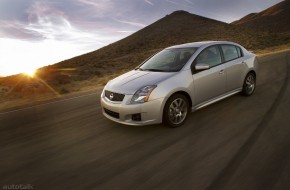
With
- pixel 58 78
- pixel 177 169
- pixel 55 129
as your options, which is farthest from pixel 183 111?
pixel 58 78

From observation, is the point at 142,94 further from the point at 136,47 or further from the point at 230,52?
the point at 136,47

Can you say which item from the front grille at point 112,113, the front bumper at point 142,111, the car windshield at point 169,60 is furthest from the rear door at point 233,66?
the front grille at point 112,113

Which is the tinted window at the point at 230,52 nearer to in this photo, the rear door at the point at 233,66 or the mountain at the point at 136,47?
the rear door at the point at 233,66

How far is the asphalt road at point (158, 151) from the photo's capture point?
344cm

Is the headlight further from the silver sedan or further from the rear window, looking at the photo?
the rear window

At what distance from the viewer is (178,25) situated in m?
90.8

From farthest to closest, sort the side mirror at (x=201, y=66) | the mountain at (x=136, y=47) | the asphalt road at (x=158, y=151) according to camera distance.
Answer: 1. the mountain at (x=136, y=47)
2. the side mirror at (x=201, y=66)
3. the asphalt road at (x=158, y=151)

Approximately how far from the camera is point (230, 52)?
6680 mm

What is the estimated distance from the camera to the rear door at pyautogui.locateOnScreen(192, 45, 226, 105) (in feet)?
18.3

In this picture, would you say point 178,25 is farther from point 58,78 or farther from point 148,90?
point 148,90

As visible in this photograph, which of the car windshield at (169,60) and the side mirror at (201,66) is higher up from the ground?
the car windshield at (169,60)

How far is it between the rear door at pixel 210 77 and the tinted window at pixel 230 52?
10.3 inches

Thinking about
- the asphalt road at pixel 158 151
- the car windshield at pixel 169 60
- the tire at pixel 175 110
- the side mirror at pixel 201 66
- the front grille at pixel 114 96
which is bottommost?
the asphalt road at pixel 158 151

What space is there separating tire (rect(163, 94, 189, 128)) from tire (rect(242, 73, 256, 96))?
243 centimetres
